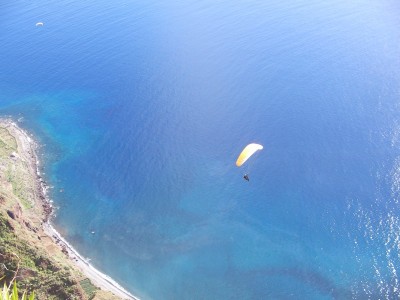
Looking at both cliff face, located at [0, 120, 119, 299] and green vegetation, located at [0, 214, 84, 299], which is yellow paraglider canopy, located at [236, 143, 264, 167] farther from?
green vegetation, located at [0, 214, 84, 299]

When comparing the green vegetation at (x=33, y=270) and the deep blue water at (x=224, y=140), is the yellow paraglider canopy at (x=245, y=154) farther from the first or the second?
the green vegetation at (x=33, y=270)

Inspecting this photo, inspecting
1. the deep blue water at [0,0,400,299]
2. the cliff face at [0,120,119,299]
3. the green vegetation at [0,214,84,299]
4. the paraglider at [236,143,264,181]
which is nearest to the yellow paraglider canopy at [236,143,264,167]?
the paraglider at [236,143,264,181]

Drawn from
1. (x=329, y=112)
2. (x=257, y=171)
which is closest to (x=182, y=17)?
(x=329, y=112)

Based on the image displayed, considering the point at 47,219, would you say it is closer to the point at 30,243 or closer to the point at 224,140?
the point at 30,243

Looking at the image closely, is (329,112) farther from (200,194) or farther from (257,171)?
(200,194)

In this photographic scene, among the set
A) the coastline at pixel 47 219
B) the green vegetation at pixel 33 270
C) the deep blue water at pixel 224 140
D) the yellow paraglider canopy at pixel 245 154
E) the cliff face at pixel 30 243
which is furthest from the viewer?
the deep blue water at pixel 224 140

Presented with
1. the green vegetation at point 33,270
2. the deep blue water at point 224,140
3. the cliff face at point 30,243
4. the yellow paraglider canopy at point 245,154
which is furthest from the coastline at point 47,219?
→ the yellow paraglider canopy at point 245,154
